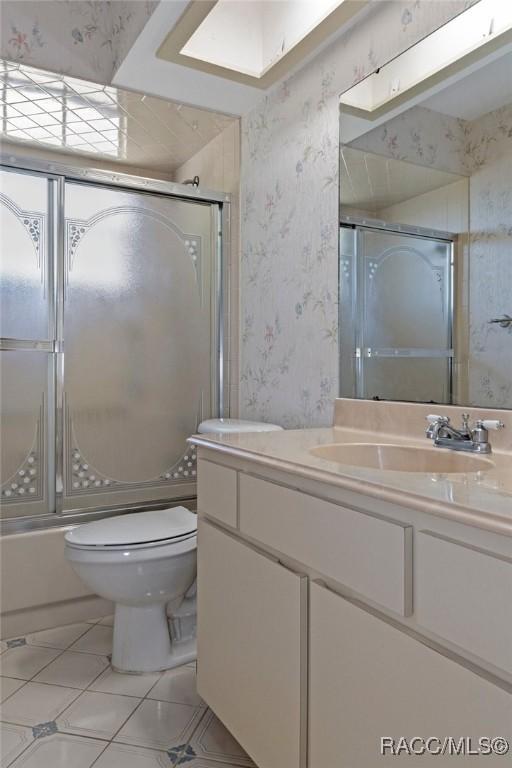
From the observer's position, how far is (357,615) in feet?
3.07

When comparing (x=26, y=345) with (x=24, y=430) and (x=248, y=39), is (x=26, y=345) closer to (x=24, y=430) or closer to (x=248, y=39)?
(x=24, y=430)

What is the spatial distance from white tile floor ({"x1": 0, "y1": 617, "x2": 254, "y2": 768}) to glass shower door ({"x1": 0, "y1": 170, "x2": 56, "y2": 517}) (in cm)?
56

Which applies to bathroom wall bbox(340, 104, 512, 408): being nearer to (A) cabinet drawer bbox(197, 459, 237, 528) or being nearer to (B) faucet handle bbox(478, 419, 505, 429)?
(B) faucet handle bbox(478, 419, 505, 429)

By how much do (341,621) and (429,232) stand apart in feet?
3.40

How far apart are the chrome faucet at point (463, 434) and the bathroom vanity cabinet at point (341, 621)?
1.37 feet

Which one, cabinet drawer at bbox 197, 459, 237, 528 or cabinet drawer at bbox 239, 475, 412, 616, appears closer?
cabinet drawer at bbox 239, 475, 412, 616

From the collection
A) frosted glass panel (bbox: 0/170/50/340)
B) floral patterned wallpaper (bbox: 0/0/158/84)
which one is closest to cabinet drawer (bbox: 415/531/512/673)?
frosted glass panel (bbox: 0/170/50/340)

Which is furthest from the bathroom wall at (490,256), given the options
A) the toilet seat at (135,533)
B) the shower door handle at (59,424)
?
the shower door handle at (59,424)

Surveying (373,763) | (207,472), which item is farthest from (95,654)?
(373,763)

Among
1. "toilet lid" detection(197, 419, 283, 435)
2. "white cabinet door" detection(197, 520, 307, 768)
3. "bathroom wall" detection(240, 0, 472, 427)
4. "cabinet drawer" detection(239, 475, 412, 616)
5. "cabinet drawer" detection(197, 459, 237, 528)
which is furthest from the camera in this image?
"toilet lid" detection(197, 419, 283, 435)

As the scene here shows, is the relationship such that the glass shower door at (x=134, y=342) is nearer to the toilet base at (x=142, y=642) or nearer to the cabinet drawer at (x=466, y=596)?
the toilet base at (x=142, y=642)

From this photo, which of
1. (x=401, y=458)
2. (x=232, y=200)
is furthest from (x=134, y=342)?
(x=401, y=458)

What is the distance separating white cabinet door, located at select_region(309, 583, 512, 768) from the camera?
2.40 ft

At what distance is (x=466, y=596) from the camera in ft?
2.40
